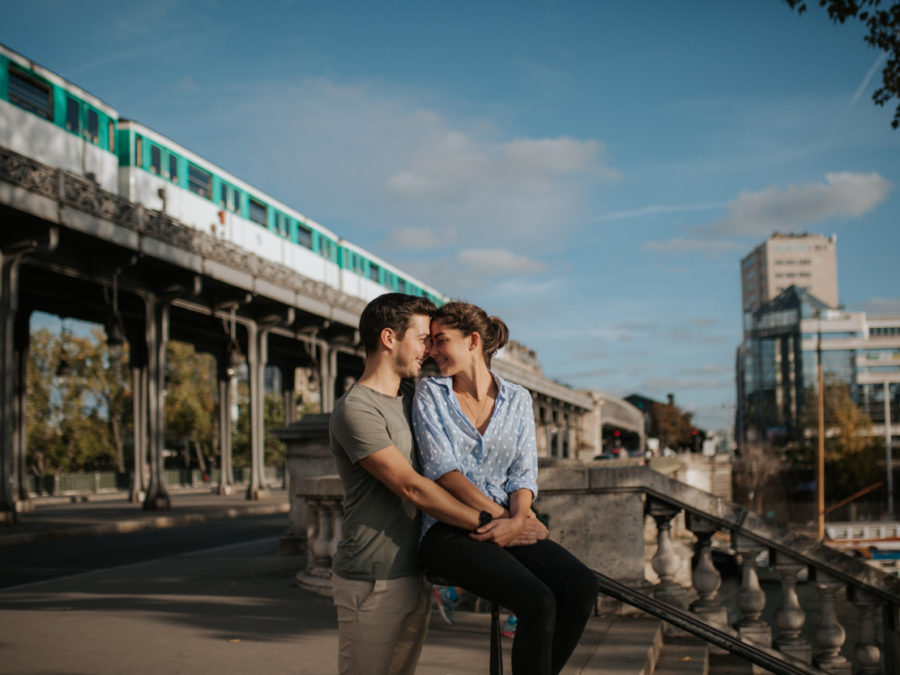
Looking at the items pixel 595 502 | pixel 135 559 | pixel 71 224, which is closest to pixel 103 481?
pixel 71 224

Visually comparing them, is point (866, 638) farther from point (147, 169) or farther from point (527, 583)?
point (147, 169)

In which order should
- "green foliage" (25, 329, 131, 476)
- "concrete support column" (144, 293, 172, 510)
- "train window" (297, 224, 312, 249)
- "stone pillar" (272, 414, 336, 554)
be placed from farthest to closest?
1. "green foliage" (25, 329, 131, 476)
2. "train window" (297, 224, 312, 249)
3. "concrete support column" (144, 293, 172, 510)
4. "stone pillar" (272, 414, 336, 554)

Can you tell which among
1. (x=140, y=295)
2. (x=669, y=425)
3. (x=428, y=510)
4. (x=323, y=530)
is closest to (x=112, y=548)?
(x=323, y=530)

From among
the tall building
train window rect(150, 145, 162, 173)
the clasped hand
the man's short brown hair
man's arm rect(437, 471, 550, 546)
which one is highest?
the tall building

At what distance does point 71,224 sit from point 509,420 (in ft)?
60.5

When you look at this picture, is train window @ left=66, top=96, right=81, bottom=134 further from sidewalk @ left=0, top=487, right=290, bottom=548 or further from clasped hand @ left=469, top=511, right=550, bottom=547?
clasped hand @ left=469, top=511, right=550, bottom=547

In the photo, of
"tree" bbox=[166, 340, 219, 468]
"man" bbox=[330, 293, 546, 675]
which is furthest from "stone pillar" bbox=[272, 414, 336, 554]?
"tree" bbox=[166, 340, 219, 468]

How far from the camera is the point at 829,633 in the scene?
5562 mm

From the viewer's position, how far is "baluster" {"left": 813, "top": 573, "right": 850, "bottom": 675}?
18.2 ft

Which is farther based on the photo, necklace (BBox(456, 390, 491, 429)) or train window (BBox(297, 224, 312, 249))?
train window (BBox(297, 224, 312, 249))

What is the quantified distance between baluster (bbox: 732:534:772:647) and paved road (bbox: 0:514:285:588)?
7.73 m

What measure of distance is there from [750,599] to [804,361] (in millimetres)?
126830

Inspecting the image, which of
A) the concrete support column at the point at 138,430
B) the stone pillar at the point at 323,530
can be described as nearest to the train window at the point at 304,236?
the concrete support column at the point at 138,430

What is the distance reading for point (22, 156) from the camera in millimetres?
17500
